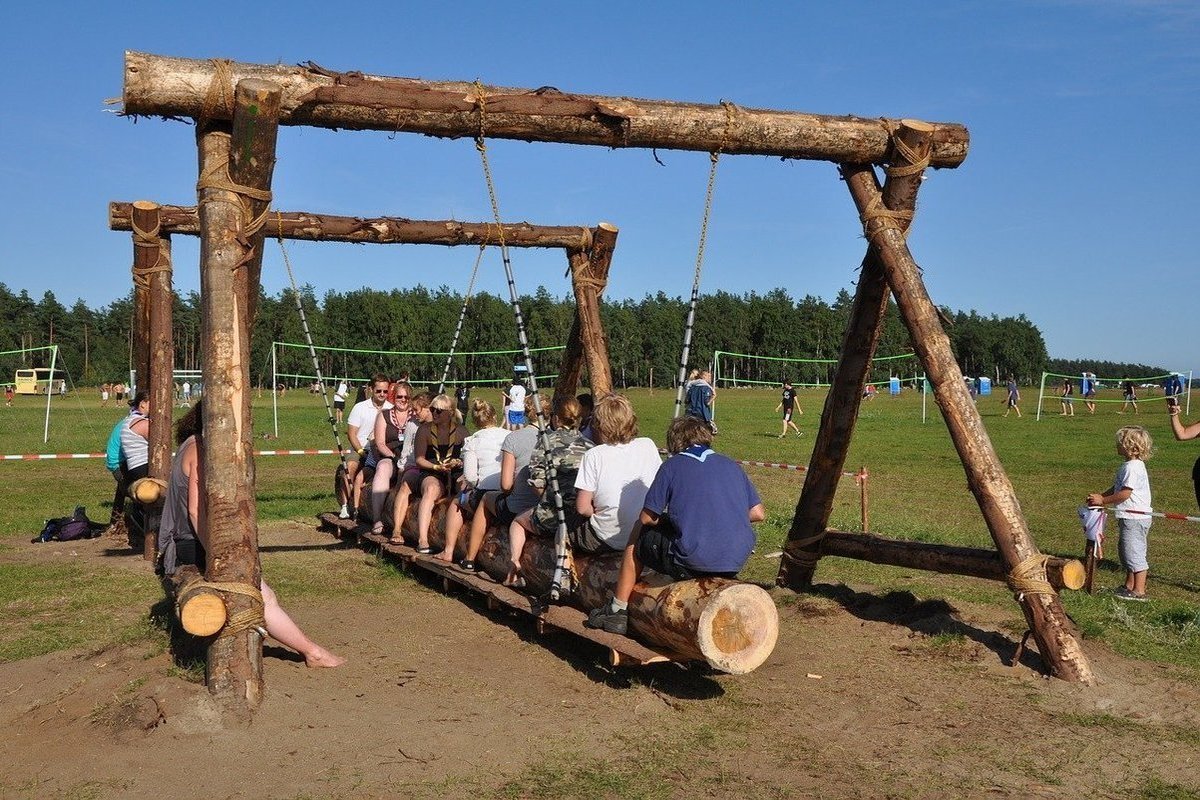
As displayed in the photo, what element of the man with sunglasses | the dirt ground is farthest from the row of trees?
the dirt ground

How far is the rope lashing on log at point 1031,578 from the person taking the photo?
20.4 ft

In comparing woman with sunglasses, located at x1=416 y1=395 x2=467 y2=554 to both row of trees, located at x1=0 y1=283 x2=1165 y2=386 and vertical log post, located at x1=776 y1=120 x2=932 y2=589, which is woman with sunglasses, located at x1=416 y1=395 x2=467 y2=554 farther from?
row of trees, located at x1=0 y1=283 x2=1165 y2=386

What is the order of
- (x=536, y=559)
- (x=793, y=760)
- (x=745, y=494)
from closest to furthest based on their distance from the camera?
(x=793, y=760) → (x=745, y=494) → (x=536, y=559)

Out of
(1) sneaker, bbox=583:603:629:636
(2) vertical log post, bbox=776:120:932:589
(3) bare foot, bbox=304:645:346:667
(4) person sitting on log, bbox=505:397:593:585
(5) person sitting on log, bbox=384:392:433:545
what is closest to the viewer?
(1) sneaker, bbox=583:603:629:636

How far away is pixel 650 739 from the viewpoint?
17.1ft

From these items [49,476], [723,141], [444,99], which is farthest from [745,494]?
[49,476]

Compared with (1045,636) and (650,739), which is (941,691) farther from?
(650,739)

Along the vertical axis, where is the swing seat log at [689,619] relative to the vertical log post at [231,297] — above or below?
below

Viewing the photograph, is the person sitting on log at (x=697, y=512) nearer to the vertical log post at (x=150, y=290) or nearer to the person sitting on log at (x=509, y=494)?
the person sitting on log at (x=509, y=494)

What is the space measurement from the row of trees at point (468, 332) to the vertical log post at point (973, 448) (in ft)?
149

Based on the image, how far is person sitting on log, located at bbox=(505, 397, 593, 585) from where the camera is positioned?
717 centimetres

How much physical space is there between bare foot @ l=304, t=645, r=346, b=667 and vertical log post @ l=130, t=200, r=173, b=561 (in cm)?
455

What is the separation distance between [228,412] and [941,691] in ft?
13.7

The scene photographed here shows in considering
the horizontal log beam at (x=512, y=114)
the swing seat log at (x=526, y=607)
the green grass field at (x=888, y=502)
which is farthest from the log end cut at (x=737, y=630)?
the horizontal log beam at (x=512, y=114)
